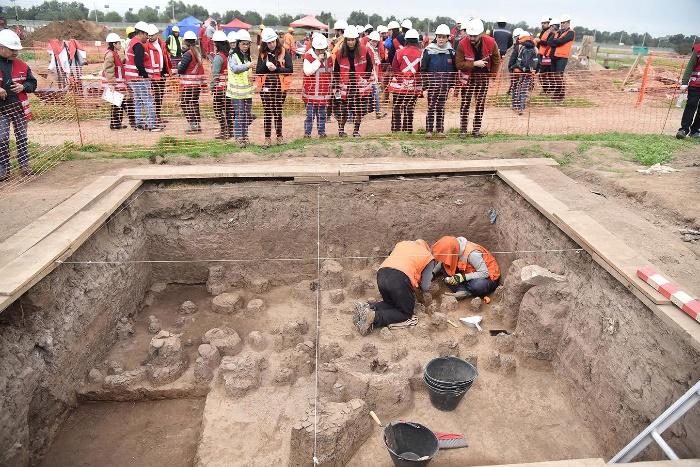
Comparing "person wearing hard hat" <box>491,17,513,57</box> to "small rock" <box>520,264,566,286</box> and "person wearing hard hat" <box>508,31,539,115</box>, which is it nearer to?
"person wearing hard hat" <box>508,31,539,115</box>

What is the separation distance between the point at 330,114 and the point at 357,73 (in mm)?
969

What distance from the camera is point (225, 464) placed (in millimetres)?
4379

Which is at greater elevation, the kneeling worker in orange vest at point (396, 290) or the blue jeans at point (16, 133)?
the blue jeans at point (16, 133)

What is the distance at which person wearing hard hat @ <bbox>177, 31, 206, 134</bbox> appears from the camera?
955cm

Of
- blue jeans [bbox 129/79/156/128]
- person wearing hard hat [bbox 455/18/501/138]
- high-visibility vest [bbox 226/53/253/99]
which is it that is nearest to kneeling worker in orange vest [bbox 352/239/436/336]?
person wearing hard hat [bbox 455/18/501/138]

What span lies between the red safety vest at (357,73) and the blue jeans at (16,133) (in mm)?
4831

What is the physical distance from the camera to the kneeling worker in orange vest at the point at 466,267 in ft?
21.7

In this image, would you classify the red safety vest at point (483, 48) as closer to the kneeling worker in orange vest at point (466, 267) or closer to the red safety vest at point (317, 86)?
the red safety vest at point (317, 86)

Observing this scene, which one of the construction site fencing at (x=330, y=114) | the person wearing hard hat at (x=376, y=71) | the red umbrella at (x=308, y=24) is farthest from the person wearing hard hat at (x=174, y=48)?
the red umbrella at (x=308, y=24)

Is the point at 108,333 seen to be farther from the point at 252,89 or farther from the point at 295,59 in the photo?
the point at 295,59

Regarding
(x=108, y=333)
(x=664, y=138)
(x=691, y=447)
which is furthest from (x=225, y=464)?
(x=664, y=138)

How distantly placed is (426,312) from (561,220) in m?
1.93

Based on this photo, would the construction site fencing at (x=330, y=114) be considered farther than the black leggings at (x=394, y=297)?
Yes

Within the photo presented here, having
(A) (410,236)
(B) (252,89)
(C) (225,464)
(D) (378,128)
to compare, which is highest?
(B) (252,89)
